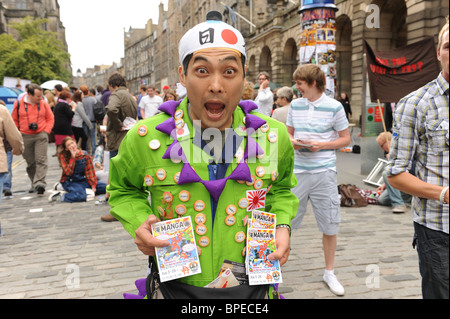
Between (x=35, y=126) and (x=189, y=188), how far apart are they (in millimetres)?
7606

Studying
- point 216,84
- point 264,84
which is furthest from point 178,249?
point 264,84

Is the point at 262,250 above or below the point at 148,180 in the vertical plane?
below

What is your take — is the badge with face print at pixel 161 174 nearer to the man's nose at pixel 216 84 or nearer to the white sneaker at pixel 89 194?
the man's nose at pixel 216 84

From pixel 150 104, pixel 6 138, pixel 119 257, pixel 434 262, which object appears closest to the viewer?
pixel 434 262

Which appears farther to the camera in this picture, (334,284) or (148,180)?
(334,284)

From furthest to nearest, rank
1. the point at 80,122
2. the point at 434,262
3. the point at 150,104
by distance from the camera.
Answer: the point at 80,122
the point at 150,104
the point at 434,262

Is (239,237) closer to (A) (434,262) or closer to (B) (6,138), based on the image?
(A) (434,262)

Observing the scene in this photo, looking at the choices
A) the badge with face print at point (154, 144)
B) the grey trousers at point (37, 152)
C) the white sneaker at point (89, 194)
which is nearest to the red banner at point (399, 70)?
the badge with face print at point (154, 144)

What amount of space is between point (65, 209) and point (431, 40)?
6.91 meters

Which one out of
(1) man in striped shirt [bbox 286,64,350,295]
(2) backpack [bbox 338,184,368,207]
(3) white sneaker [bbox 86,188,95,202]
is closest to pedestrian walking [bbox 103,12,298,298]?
(1) man in striped shirt [bbox 286,64,350,295]

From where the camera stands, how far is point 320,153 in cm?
388

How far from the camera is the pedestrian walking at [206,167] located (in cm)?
169

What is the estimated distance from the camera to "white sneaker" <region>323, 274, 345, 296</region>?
3724mm

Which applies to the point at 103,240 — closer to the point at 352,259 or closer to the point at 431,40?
the point at 352,259
